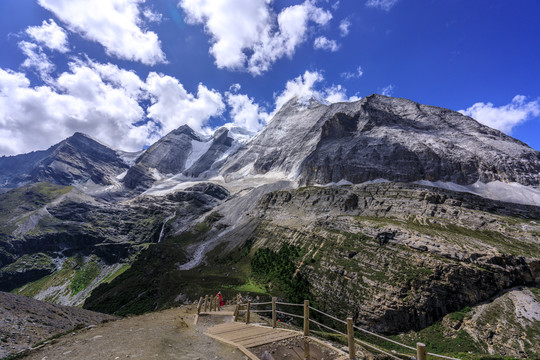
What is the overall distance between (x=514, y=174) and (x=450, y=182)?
32.1 m

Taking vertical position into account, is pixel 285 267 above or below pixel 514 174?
below

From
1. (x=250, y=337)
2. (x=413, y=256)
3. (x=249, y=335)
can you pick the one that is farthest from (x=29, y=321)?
(x=413, y=256)

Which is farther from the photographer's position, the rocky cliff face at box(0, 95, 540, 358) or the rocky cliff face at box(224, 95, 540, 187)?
the rocky cliff face at box(224, 95, 540, 187)

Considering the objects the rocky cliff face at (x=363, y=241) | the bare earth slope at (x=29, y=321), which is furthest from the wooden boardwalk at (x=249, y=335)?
the rocky cliff face at (x=363, y=241)

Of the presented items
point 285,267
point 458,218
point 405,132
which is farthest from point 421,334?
point 405,132

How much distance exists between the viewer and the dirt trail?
1293cm

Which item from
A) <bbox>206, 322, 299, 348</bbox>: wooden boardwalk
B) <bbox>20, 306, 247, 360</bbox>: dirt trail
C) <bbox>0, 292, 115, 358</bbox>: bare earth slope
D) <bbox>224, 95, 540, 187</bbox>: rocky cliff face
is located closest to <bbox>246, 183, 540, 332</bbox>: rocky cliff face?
<bbox>206, 322, 299, 348</bbox>: wooden boardwalk

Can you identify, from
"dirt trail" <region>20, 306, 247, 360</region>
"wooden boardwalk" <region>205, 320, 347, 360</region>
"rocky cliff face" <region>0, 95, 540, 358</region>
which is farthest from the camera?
"rocky cliff face" <region>0, 95, 540, 358</region>

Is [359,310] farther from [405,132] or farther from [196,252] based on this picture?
[405,132]

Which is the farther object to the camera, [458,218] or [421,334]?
[458,218]

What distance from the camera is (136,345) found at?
14492mm

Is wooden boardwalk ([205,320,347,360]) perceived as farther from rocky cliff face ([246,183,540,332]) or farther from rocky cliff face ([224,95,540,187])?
rocky cliff face ([224,95,540,187])

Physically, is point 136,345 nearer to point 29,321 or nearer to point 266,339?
point 266,339

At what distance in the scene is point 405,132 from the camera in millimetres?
184000
